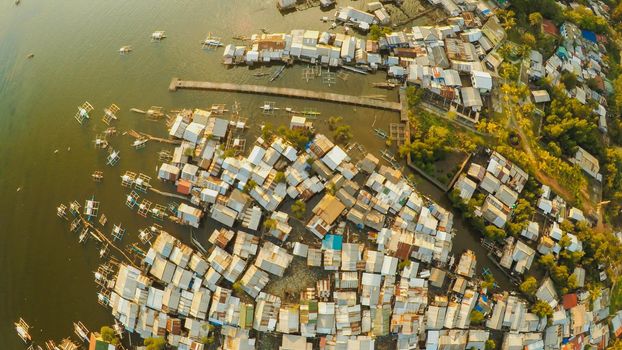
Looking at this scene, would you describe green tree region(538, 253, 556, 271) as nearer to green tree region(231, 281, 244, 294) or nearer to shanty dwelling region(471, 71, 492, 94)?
shanty dwelling region(471, 71, 492, 94)

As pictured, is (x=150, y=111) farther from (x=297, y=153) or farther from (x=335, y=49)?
(x=335, y=49)

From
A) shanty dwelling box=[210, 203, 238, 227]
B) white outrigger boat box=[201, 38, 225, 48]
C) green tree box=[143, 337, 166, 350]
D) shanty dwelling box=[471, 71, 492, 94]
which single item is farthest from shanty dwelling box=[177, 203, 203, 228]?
shanty dwelling box=[471, 71, 492, 94]

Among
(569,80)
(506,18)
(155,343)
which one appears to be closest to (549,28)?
(506,18)

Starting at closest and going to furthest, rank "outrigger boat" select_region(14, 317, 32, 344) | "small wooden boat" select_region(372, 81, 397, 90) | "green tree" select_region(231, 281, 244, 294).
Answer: "green tree" select_region(231, 281, 244, 294), "outrigger boat" select_region(14, 317, 32, 344), "small wooden boat" select_region(372, 81, 397, 90)

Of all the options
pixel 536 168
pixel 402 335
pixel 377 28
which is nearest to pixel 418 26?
pixel 377 28

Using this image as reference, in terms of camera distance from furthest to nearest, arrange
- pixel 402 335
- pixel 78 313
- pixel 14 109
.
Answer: pixel 14 109, pixel 78 313, pixel 402 335

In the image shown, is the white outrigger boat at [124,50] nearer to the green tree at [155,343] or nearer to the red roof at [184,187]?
the red roof at [184,187]
